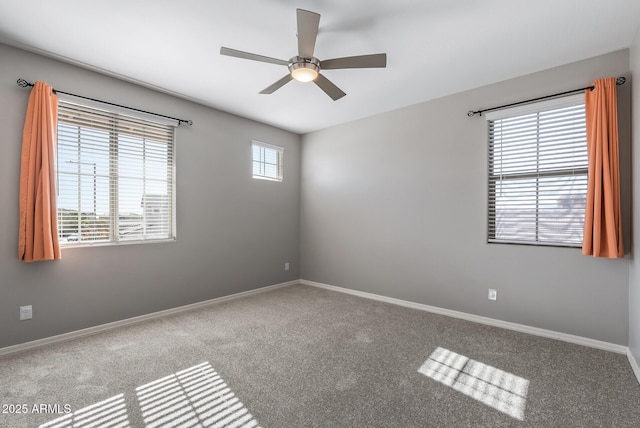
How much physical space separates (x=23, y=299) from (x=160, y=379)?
162 centimetres

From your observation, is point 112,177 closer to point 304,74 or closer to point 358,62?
point 304,74

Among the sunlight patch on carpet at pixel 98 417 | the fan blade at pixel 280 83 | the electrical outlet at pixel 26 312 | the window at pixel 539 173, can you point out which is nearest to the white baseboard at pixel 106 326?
the electrical outlet at pixel 26 312

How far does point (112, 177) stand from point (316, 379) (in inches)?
115


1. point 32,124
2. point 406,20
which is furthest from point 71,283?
point 406,20

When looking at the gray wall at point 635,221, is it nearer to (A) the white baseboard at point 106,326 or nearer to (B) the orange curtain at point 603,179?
(B) the orange curtain at point 603,179

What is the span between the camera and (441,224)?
373 cm

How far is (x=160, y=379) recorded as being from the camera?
2.18 metres

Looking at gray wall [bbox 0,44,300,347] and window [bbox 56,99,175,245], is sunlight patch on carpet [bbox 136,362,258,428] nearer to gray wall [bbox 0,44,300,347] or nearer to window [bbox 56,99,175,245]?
gray wall [bbox 0,44,300,347]

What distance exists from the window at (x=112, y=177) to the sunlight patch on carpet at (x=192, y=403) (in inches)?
72.8

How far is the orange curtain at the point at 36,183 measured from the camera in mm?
2623

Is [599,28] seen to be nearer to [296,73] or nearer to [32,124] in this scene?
[296,73]

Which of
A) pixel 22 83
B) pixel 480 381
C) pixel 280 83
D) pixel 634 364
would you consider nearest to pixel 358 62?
pixel 280 83

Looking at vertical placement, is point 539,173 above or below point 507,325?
above

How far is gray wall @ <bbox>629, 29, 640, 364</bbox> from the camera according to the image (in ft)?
7.57
